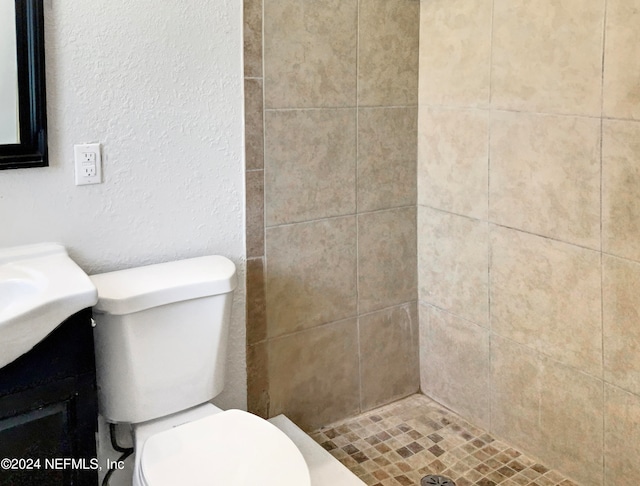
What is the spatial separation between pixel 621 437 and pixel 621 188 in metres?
0.74

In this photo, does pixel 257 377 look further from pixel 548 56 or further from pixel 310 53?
pixel 548 56

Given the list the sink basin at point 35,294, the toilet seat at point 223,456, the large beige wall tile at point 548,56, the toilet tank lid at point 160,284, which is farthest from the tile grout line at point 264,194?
the large beige wall tile at point 548,56

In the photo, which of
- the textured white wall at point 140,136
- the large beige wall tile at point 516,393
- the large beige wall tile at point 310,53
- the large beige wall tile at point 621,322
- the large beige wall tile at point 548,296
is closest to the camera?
the textured white wall at point 140,136

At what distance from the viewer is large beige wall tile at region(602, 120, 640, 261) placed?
1.85 m

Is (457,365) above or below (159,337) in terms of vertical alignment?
below

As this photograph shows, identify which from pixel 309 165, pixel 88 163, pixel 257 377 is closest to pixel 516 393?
pixel 257 377

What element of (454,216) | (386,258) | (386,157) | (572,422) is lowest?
(572,422)

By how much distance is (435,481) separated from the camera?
214 centimetres

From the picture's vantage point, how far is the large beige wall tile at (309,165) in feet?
7.16

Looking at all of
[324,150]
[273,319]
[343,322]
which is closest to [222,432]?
[273,319]

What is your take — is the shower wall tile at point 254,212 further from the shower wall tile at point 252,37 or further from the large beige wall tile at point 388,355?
the large beige wall tile at point 388,355

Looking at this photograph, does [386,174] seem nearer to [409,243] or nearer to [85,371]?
[409,243]

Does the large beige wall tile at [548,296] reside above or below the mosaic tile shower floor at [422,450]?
above

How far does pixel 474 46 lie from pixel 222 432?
150 centimetres
